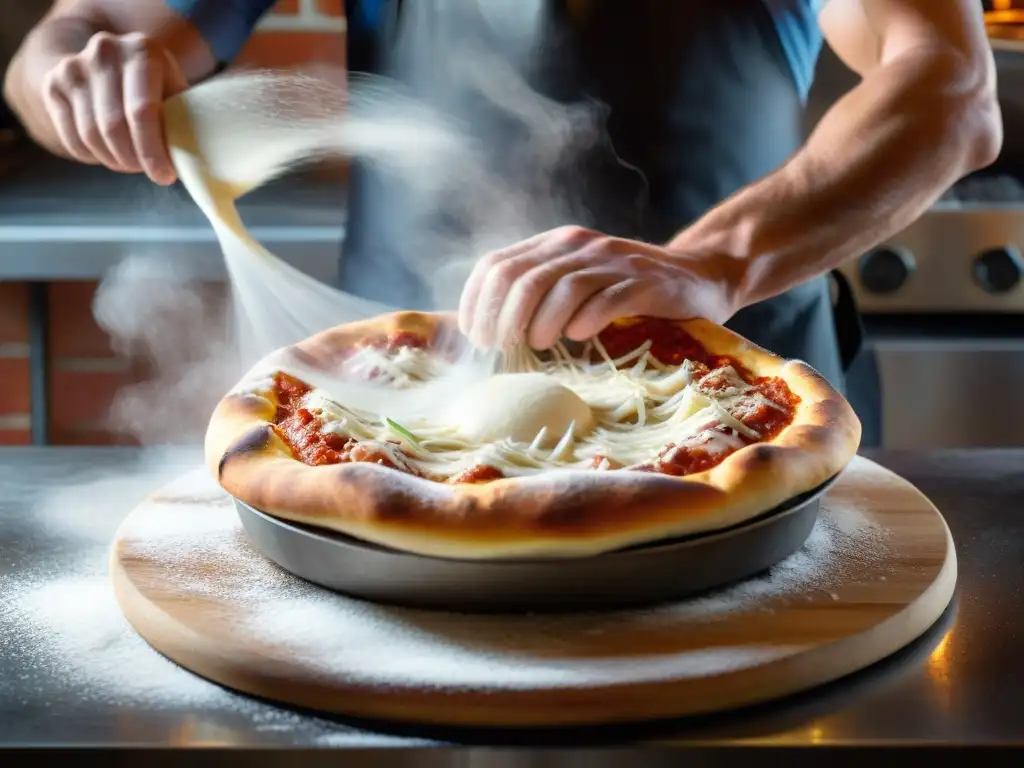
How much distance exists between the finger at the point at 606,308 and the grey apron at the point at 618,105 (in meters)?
0.47

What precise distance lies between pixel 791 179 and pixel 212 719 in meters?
1.04

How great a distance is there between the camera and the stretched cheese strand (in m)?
1.05

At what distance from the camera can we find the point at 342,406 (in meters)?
1.17

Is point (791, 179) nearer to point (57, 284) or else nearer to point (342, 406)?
point (342, 406)

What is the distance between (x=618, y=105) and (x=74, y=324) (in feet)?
4.59

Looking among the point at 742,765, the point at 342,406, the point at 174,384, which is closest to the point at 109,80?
the point at 342,406

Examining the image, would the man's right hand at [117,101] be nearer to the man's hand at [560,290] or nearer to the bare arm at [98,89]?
the bare arm at [98,89]

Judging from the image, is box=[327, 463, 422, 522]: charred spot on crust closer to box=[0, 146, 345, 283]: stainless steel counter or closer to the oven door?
box=[0, 146, 345, 283]: stainless steel counter

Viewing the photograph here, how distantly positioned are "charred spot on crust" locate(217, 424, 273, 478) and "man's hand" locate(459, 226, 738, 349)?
27cm

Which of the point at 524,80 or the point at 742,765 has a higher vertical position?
the point at 524,80

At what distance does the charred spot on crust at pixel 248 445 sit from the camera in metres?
1.02

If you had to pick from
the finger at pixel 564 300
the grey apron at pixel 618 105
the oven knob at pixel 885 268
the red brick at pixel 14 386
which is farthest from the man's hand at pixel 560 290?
the red brick at pixel 14 386

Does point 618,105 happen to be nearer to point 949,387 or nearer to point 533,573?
point 949,387

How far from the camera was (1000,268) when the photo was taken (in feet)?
7.38
